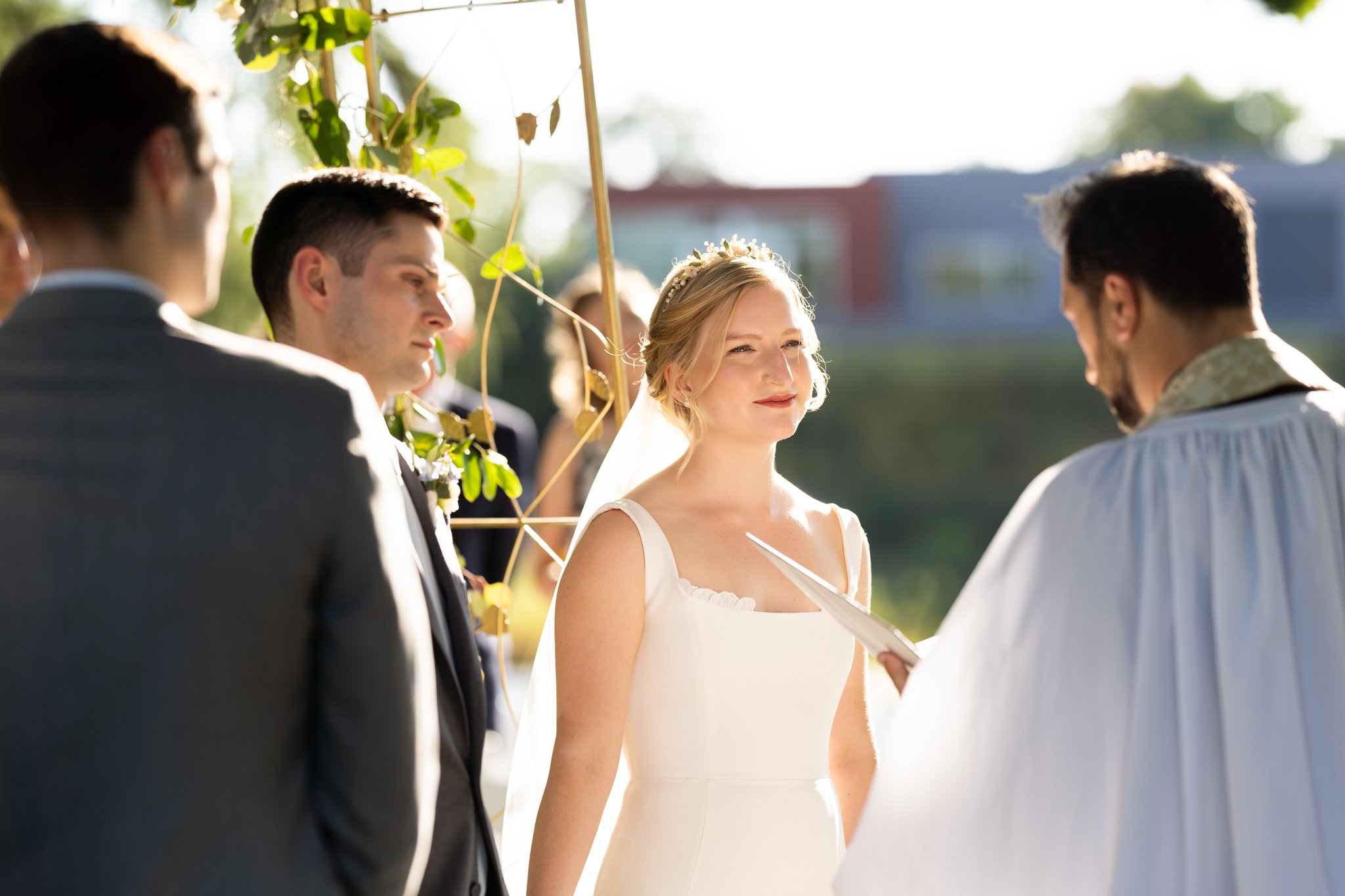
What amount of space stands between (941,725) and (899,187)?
27507mm

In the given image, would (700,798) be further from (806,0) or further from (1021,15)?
(806,0)

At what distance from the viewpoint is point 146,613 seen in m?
1.49

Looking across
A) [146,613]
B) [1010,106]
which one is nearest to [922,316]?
[1010,106]

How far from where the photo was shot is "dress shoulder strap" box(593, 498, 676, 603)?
280 centimetres

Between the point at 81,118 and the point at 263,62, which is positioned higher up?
the point at 263,62

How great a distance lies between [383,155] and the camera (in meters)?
2.95

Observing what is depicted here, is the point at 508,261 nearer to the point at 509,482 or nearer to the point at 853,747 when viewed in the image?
the point at 509,482

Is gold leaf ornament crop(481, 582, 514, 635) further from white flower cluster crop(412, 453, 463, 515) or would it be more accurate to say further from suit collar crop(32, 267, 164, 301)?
suit collar crop(32, 267, 164, 301)

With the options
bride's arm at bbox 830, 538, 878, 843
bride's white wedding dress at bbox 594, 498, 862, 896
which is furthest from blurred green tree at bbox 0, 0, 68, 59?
bride's arm at bbox 830, 538, 878, 843

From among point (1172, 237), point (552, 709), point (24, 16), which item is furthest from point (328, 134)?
point (24, 16)

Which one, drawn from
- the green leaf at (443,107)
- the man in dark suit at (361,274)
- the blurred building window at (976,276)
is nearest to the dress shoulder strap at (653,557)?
the man in dark suit at (361,274)

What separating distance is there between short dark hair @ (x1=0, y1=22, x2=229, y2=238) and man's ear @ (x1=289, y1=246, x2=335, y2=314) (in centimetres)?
80

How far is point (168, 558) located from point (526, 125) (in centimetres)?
168

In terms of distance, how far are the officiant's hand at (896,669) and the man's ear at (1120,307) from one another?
0.63m
